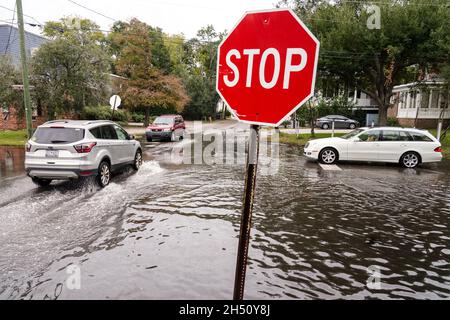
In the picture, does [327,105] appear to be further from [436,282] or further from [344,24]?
[436,282]

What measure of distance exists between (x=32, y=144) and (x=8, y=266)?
14.5ft

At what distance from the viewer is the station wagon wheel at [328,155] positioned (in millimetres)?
12664

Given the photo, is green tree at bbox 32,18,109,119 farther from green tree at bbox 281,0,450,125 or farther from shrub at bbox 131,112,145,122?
shrub at bbox 131,112,145,122

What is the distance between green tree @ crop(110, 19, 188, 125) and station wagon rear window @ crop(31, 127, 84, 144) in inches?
934

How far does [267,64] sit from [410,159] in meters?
12.4

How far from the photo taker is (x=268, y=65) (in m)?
1.96

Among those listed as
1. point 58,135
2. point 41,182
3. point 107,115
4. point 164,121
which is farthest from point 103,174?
point 107,115

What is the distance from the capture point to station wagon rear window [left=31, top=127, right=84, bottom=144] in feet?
25.3

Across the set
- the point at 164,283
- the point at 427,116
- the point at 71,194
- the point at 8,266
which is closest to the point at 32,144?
the point at 71,194

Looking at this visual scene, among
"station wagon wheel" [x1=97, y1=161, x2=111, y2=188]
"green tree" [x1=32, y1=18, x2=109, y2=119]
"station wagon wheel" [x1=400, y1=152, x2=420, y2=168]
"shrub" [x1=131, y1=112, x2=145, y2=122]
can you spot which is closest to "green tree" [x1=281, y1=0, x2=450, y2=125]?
"station wagon wheel" [x1=400, y1=152, x2=420, y2=168]

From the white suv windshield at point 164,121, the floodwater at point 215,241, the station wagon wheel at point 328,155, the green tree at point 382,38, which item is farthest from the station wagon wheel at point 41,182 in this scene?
the green tree at point 382,38

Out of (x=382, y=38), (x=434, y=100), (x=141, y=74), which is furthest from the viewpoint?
(x=141, y=74)

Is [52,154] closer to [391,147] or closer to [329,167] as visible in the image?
[329,167]

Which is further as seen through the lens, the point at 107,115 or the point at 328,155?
the point at 107,115
